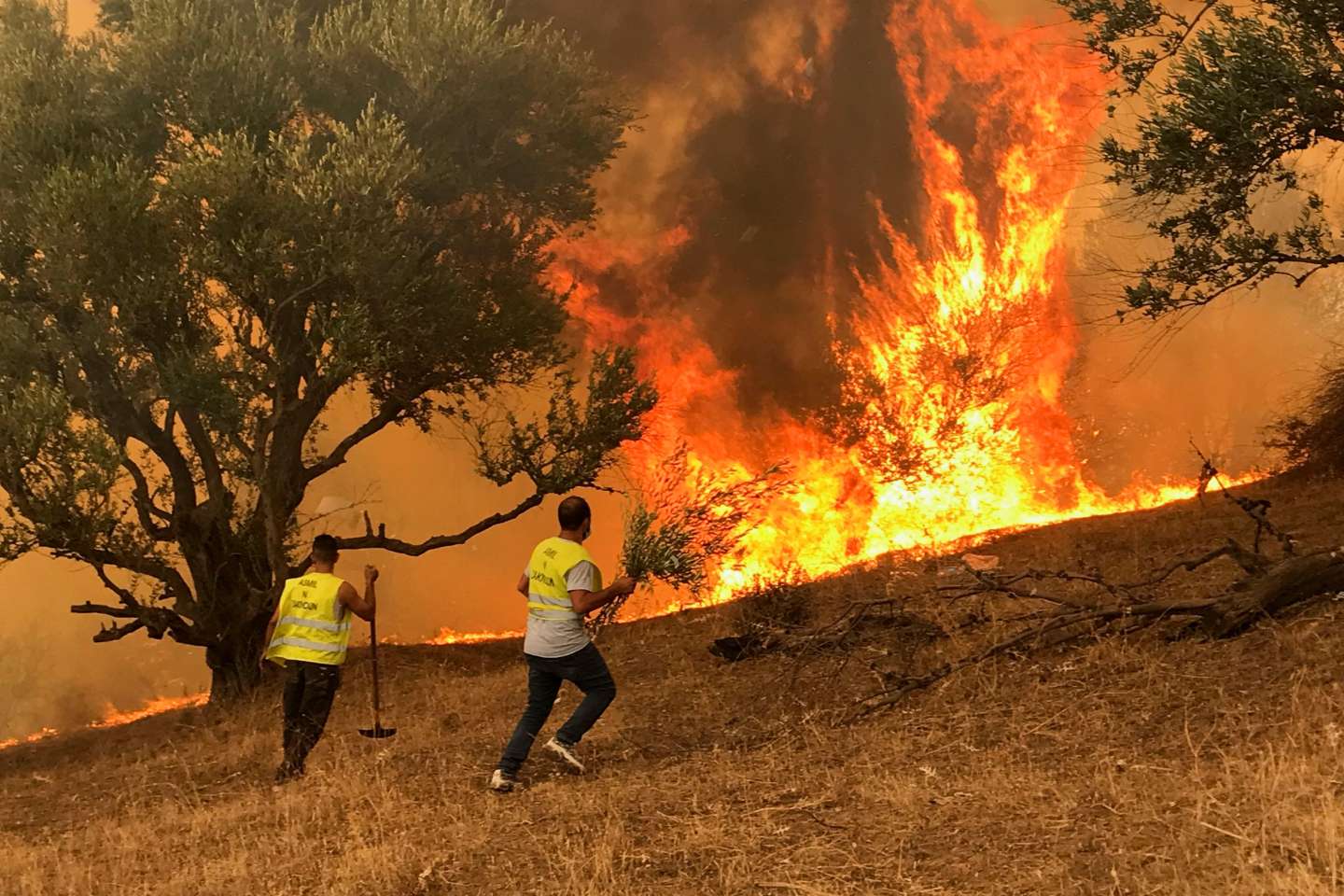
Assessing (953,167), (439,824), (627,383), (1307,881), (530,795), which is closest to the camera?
(1307,881)

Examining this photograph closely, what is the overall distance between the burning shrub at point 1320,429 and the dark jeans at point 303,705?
19056 mm

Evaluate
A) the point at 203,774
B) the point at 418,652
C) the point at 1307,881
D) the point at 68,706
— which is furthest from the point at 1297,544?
the point at 68,706

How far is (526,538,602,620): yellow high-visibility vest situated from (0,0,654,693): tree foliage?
904cm

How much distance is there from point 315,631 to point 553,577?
3091 millimetres

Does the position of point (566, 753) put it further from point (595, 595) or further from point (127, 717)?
point (127, 717)

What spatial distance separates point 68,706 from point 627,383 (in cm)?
2781

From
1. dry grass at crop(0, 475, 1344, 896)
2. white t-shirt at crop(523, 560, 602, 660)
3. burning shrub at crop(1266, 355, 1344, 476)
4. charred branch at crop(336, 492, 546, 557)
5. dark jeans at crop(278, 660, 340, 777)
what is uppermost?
burning shrub at crop(1266, 355, 1344, 476)

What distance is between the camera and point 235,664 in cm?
1911

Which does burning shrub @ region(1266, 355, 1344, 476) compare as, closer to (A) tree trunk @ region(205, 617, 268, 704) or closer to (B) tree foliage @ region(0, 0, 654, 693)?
(B) tree foliage @ region(0, 0, 654, 693)

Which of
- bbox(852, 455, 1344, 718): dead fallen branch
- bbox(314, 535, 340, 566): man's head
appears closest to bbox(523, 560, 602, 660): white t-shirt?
bbox(314, 535, 340, 566): man's head

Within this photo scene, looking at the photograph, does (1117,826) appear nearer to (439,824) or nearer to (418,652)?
(439,824)

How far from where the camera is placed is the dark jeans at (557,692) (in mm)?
8516

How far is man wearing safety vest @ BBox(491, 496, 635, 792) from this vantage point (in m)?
8.38

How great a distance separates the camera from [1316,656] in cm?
865
